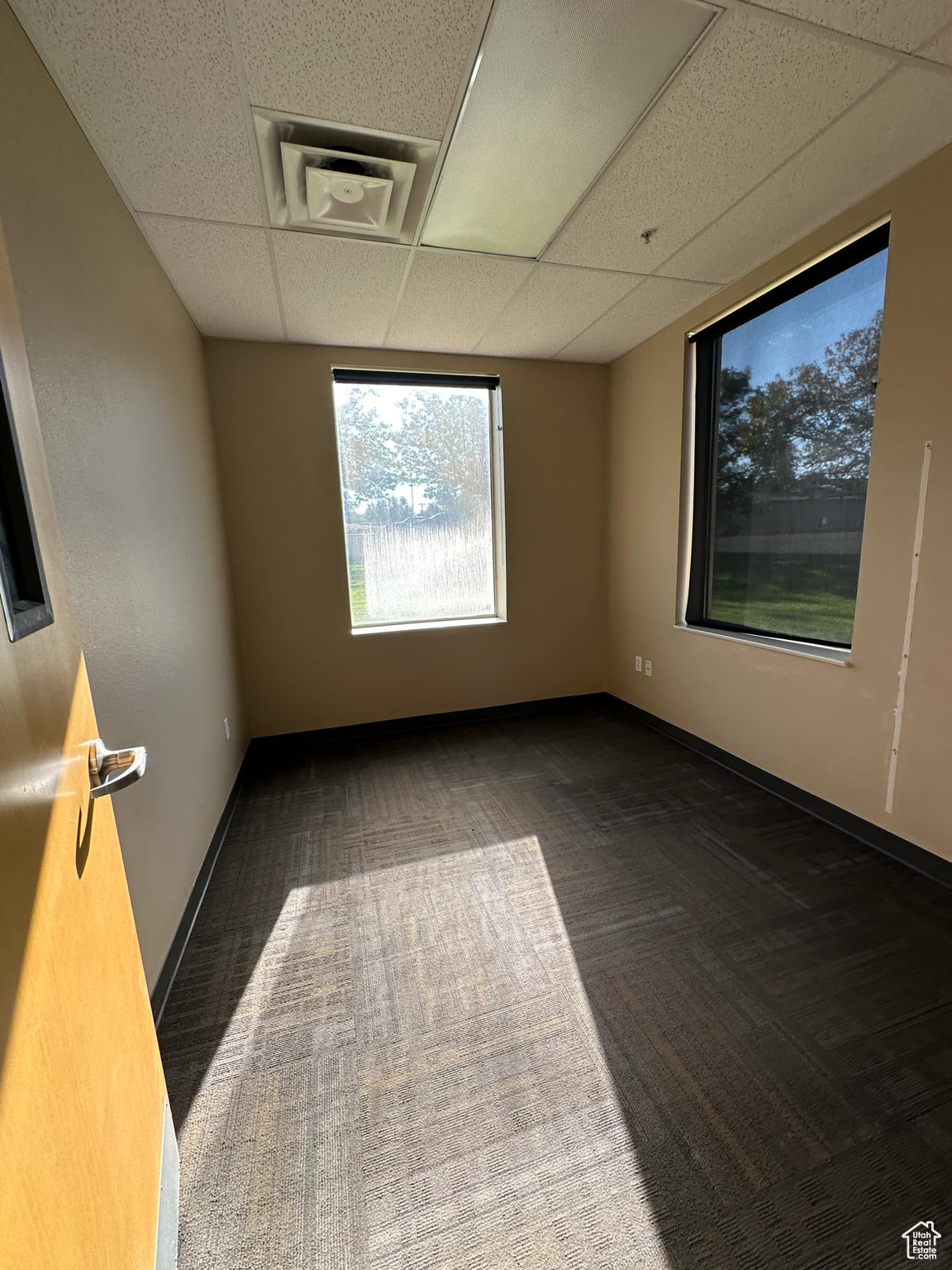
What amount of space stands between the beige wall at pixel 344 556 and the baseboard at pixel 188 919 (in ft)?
3.30

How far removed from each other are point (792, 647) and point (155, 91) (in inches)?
118

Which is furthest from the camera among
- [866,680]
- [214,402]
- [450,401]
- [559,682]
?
[559,682]

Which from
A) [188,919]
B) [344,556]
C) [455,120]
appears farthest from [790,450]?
[188,919]

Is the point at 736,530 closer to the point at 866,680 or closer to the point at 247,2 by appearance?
the point at 866,680

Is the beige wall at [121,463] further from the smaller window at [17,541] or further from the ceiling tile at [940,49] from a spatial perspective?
the ceiling tile at [940,49]

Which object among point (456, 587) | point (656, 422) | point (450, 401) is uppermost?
point (450, 401)

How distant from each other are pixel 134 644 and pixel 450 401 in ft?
8.57

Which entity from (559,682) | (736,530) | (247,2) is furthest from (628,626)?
(247,2)

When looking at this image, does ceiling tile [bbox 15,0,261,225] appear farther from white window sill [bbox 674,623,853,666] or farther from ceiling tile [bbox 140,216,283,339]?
white window sill [bbox 674,623,853,666]

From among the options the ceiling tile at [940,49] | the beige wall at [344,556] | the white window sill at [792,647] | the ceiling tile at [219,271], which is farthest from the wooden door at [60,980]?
the white window sill at [792,647]

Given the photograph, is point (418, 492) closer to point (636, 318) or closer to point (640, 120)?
point (636, 318)

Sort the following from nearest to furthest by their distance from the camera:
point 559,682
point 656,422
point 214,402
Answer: point 214,402 < point 656,422 < point 559,682

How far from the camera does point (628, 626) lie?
3.67 metres

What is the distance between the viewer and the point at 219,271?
2186 mm
